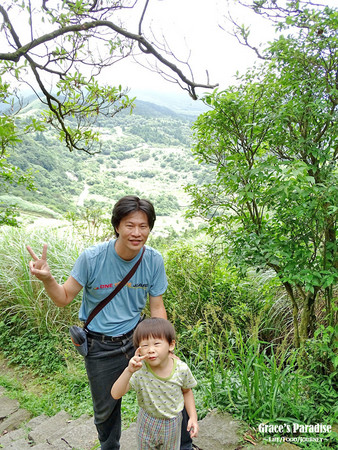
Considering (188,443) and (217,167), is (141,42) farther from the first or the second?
(188,443)

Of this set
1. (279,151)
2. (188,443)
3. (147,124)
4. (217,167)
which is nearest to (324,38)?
(279,151)

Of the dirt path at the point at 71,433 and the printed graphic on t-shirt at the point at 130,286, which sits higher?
the printed graphic on t-shirt at the point at 130,286

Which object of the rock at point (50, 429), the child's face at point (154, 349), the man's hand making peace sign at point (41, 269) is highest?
the man's hand making peace sign at point (41, 269)

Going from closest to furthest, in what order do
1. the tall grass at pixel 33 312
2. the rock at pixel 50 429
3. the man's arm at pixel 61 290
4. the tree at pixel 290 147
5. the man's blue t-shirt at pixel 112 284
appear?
the man's arm at pixel 61 290 < the man's blue t-shirt at pixel 112 284 < the tree at pixel 290 147 < the rock at pixel 50 429 < the tall grass at pixel 33 312

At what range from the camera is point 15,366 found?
14.6 ft

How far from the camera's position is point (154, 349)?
1.58 metres

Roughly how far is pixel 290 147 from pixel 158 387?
191 cm

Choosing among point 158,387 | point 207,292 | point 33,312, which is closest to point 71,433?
point 158,387

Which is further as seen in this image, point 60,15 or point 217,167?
point 217,167

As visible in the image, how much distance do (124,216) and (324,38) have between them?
73.5 inches

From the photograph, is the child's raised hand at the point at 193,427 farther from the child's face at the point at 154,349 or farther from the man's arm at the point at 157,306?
the man's arm at the point at 157,306

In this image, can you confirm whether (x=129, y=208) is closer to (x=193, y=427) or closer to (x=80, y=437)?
(x=193, y=427)

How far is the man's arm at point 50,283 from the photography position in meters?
1.77

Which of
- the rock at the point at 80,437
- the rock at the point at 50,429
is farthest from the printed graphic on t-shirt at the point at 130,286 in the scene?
the rock at the point at 50,429
